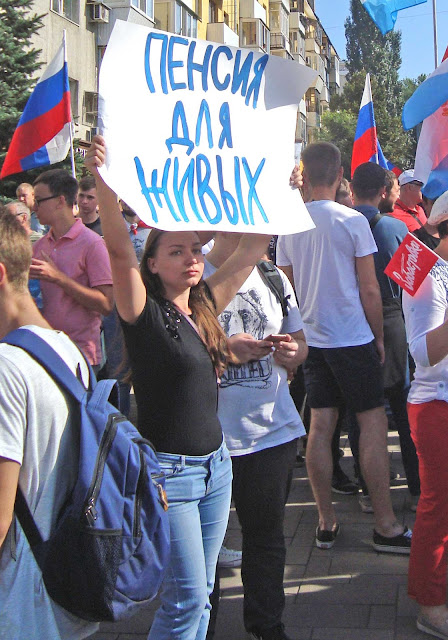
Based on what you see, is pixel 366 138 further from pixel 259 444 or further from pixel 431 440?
pixel 259 444

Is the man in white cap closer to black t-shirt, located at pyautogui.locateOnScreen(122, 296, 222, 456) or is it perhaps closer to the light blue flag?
the light blue flag

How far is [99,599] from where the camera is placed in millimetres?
2012

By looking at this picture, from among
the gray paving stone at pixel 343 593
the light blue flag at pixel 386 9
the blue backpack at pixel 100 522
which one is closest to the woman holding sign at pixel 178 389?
the blue backpack at pixel 100 522

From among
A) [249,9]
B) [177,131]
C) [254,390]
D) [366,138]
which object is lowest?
[254,390]

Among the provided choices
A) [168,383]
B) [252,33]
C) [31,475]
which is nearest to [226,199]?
[168,383]

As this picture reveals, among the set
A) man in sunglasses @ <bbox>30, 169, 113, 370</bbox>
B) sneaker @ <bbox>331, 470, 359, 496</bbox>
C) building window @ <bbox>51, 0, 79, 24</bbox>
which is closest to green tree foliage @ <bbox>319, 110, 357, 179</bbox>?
building window @ <bbox>51, 0, 79, 24</bbox>

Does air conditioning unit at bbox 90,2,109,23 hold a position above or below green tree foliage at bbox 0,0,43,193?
above

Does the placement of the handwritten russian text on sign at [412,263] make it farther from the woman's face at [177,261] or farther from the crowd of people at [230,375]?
the woman's face at [177,261]

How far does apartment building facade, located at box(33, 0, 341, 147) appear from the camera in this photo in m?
23.8

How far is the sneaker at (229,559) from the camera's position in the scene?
4.34m

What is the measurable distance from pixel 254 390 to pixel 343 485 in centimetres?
238

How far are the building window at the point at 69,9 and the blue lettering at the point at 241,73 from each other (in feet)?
73.6

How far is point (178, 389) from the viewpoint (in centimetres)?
267

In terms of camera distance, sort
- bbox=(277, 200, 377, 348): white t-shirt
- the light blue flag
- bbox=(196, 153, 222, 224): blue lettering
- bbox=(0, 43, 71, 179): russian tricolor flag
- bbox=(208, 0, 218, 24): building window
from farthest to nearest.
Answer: bbox=(208, 0, 218, 24): building window, bbox=(0, 43, 71, 179): russian tricolor flag, the light blue flag, bbox=(277, 200, 377, 348): white t-shirt, bbox=(196, 153, 222, 224): blue lettering
